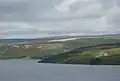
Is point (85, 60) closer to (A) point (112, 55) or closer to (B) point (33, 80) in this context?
(A) point (112, 55)

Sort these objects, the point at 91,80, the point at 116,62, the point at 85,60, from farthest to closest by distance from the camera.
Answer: the point at 85,60
the point at 116,62
the point at 91,80

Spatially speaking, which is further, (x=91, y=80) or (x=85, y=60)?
(x=85, y=60)

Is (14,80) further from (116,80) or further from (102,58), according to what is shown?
(102,58)

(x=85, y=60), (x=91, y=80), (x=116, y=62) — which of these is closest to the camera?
(x=91, y=80)

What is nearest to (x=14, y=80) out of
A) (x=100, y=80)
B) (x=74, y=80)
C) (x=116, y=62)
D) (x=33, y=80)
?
(x=33, y=80)

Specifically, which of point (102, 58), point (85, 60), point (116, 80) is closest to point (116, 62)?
point (102, 58)

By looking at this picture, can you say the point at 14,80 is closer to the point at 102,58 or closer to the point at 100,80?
the point at 100,80

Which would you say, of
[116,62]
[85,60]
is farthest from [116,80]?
[85,60]

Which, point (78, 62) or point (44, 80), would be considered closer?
point (44, 80)
